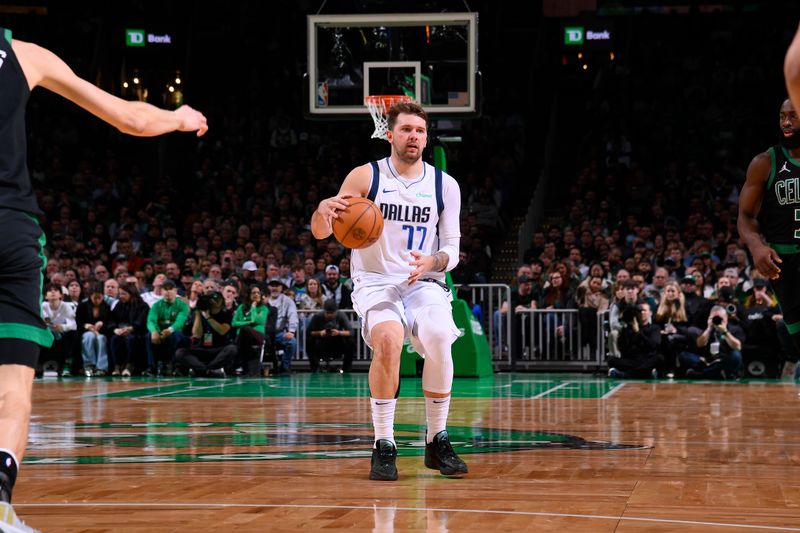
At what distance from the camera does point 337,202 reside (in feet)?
21.4

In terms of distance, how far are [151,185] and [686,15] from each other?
1381 centimetres

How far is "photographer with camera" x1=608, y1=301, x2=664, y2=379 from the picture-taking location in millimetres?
17047

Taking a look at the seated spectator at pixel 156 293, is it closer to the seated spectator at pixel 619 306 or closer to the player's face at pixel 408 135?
the seated spectator at pixel 619 306

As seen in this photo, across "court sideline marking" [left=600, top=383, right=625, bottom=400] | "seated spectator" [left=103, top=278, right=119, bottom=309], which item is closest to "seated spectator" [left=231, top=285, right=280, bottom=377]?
"seated spectator" [left=103, top=278, right=119, bottom=309]

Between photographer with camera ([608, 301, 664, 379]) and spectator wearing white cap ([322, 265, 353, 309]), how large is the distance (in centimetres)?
491

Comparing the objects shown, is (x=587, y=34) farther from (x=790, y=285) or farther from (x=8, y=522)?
(x=8, y=522)

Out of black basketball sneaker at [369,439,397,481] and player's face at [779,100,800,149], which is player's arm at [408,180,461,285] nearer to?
black basketball sneaker at [369,439,397,481]

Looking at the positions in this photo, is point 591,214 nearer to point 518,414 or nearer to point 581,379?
point 581,379

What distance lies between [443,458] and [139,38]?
2245 centimetres

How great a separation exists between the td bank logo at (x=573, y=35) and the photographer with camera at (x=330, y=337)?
33.3 ft

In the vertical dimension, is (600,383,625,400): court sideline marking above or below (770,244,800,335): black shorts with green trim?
below

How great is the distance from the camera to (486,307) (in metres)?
19.8

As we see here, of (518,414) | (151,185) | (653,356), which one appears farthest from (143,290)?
(518,414)

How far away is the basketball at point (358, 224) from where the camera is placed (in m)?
6.46
